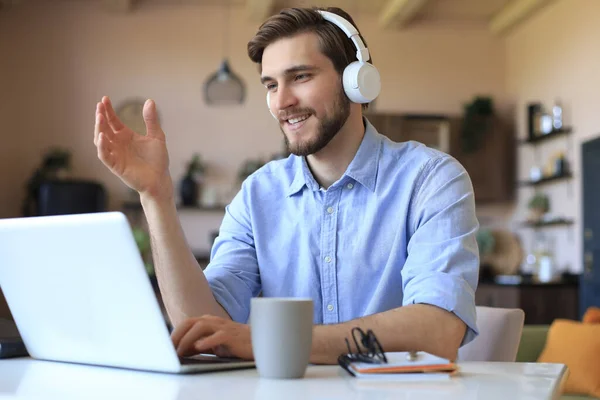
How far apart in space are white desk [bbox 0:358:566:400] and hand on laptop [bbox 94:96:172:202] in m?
0.35

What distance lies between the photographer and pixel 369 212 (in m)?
1.80

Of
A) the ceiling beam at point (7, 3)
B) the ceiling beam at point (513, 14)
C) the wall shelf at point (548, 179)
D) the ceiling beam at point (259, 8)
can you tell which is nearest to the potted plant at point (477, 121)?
the wall shelf at point (548, 179)

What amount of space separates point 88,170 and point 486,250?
3773 millimetres

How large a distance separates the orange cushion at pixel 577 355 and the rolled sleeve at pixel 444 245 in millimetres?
2303

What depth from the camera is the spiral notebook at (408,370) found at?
1.11 m

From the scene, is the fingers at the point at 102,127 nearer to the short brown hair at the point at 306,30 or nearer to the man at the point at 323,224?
the man at the point at 323,224

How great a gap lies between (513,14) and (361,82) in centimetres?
601

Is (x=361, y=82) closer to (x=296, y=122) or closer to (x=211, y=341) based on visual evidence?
(x=296, y=122)

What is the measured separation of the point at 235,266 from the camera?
187cm

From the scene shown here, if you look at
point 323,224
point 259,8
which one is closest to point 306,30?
point 323,224

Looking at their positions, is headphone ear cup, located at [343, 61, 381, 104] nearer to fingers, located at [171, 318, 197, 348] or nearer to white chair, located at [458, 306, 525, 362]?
white chair, located at [458, 306, 525, 362]

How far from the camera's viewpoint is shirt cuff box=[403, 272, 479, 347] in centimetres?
148

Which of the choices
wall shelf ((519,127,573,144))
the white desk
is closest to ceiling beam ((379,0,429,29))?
wall shelf ((519,127,573,144))

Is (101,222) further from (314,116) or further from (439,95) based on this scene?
(439,95)
